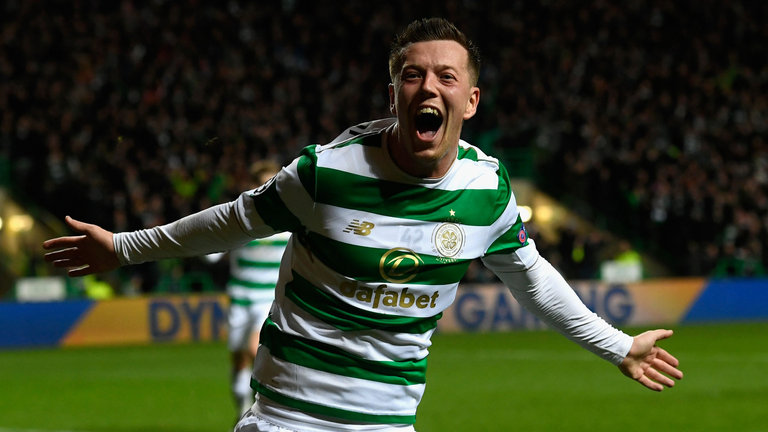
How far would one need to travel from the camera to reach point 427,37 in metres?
3.86

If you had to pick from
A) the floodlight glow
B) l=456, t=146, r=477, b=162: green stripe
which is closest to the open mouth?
l=456, t=146, r=477, b=162: green stripe

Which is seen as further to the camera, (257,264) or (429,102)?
(257,264)

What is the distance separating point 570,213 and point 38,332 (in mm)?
13163

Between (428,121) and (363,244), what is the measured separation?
0.45m

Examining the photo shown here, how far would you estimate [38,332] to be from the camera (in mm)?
18391

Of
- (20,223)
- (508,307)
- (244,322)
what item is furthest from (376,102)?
(244,322)

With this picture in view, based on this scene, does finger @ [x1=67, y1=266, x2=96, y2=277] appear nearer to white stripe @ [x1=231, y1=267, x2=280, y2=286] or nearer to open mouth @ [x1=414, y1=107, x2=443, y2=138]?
open mouth @ [x1=414, y1=107, x2=443, y2=138]

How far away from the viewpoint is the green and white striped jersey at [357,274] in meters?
3.85

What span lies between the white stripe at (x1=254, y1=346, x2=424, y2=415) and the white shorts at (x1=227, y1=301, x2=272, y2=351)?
5.82 metres

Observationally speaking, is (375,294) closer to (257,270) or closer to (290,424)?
(290,424)

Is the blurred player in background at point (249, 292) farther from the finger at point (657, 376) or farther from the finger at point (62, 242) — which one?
the finger at point (62, 242)

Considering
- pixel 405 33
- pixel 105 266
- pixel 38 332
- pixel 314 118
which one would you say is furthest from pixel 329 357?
pixel 314 118

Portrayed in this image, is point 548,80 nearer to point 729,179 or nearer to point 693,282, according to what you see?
point 729,179

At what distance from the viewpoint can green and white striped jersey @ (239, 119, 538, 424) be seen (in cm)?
385
